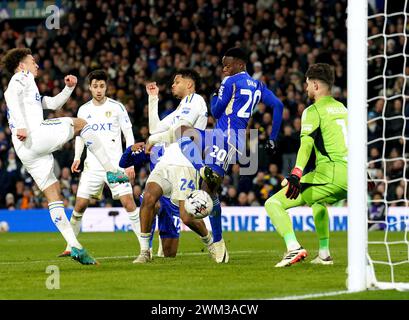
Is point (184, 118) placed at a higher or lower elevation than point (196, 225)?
higher

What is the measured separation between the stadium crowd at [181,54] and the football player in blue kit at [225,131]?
30.1 ft

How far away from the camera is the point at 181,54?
2522cm

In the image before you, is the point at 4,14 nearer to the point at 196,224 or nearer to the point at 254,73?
the point at 254,73

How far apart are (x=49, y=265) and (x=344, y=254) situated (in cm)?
388

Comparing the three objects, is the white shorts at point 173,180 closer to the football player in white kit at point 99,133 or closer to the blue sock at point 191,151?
the blue sock at point 191,151

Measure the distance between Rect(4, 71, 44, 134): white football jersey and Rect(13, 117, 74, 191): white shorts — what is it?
11cm

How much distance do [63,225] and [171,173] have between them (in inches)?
57.1

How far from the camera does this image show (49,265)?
11.5 metres

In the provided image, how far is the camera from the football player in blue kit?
11445 mm

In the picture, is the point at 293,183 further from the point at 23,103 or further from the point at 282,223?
the point at 23,103

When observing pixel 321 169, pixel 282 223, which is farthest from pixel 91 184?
pixel 321 169
